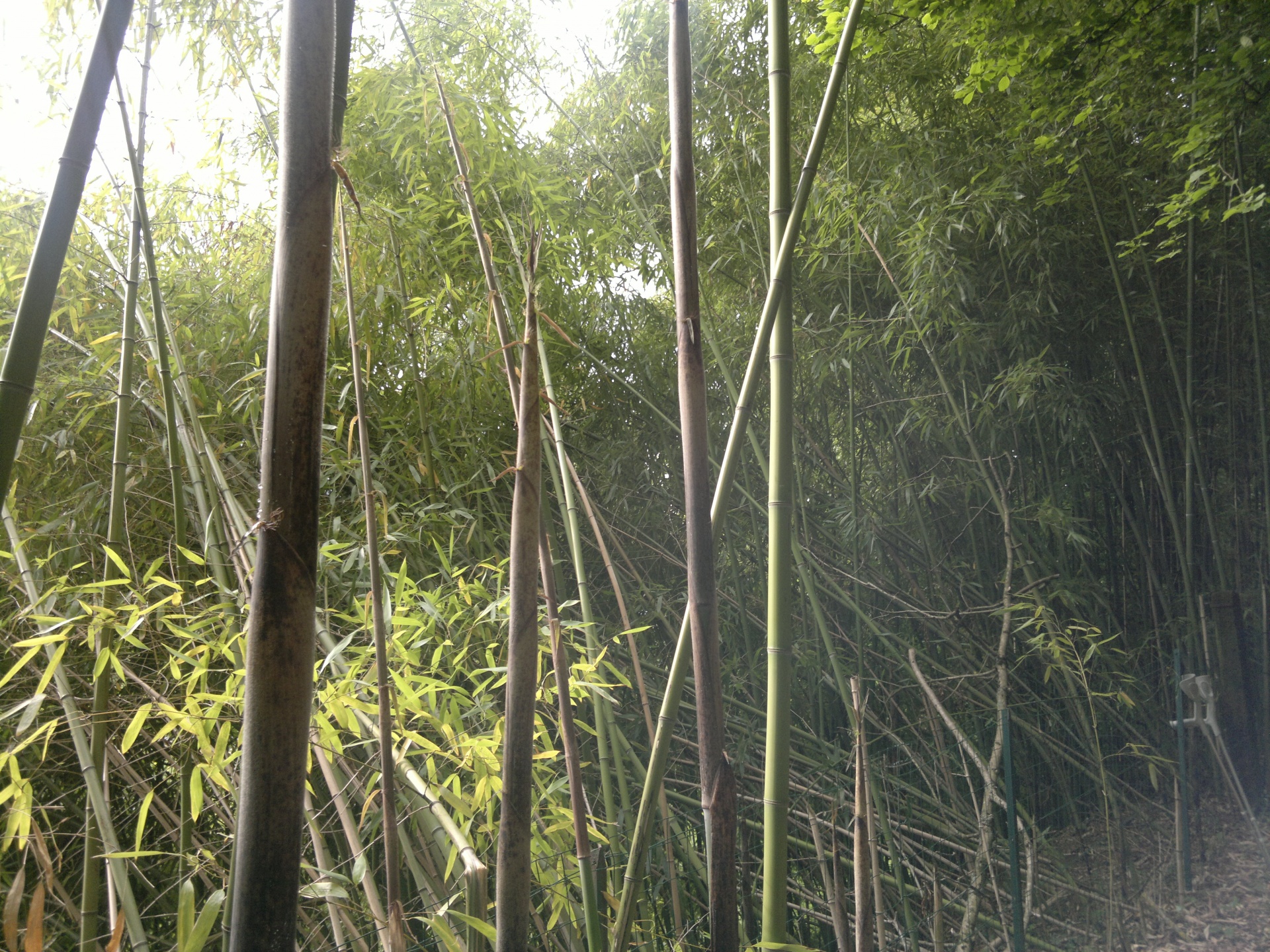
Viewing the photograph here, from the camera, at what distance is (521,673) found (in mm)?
605

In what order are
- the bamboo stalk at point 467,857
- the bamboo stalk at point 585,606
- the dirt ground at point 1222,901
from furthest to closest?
→ the dirt ground at point 1222,901 < the bamboo stalk at point 585,606 < the bamboo stalk at point 467,857

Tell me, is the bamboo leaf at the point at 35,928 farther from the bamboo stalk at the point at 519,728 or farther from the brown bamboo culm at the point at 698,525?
the brown bamboo culm at the point at 698,525

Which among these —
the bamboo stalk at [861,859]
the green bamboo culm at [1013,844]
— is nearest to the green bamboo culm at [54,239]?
the bamboo stalk at [861,859]

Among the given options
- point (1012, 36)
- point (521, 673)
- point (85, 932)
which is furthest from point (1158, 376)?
point (85, 932)

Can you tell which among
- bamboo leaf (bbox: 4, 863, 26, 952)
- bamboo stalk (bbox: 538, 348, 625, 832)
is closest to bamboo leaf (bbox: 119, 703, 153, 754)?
bamboo leaf (bbox: 4, 863, 26, 952)

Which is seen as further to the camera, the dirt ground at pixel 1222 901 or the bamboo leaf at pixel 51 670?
the dirt ground at pixel 1222 901

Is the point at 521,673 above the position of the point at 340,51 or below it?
below

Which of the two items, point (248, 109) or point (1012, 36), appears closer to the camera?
point (248, 109)

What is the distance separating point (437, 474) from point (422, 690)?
0.99 meters

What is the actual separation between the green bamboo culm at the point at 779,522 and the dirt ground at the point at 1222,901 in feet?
9.41

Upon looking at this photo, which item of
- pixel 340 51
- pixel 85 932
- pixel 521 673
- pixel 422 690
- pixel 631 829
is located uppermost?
pixel 340 51

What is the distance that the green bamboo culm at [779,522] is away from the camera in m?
0.78

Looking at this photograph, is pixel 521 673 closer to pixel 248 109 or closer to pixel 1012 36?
pixel 248 109

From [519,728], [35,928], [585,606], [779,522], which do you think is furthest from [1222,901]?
[35,928]
